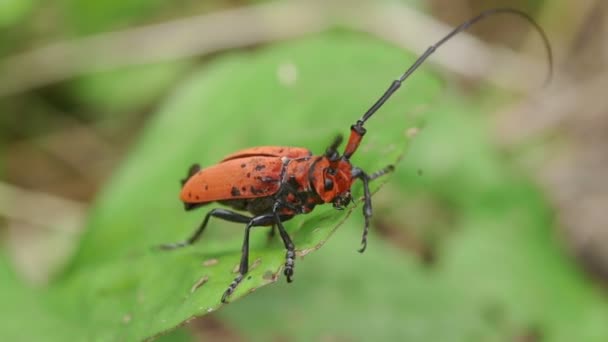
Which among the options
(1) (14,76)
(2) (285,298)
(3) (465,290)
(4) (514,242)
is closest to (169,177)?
(2) (285,298)

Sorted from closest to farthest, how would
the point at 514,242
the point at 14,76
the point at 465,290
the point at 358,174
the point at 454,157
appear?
the point at 358,174
the point at 465,290
the point at 514,242
the point at 454,157
the point at 14,76

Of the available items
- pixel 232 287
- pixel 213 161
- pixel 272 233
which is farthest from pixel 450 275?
pixel 232 287

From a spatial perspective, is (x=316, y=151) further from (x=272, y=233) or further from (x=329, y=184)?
(x=329, y=184)

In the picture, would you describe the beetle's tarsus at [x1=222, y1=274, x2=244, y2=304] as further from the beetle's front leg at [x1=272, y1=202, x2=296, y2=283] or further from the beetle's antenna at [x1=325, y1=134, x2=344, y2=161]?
the beetle's antenna at [x1=325, y1=134, x2=344, y2=161]

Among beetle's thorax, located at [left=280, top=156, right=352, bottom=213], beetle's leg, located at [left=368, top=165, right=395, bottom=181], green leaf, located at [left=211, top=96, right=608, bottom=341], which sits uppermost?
beetle's leg, located at [left=368, top=165, right=395, bottom=181]

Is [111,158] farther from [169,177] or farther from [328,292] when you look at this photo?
[328,292]

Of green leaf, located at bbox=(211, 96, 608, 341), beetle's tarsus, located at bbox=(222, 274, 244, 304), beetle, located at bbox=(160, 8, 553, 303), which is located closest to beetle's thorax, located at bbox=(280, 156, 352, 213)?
beetle, located at bbox=(160, 8, 553, 303)

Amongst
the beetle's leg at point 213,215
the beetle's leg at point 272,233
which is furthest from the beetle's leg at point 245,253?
the beetle's leg at point 272,233
